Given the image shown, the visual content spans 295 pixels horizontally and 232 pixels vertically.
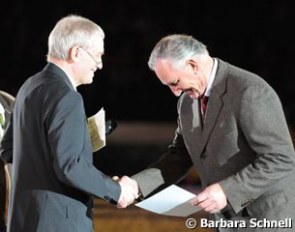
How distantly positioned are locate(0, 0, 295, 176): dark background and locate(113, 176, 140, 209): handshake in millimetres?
7109

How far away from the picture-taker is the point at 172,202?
10.8 feet

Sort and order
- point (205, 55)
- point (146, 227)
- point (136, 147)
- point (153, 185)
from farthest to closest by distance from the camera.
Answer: point (136, 147) < point (146, 227) < point (153, 185) < point (205, 55)

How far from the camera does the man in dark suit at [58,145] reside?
293 centimetres

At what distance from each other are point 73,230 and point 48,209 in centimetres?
13

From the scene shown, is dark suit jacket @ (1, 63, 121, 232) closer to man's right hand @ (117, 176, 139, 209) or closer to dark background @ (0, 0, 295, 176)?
man's right hand @ (117, 176, 139, 209)

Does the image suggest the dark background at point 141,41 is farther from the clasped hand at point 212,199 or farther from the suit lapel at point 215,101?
the clasped hand at point 212,199

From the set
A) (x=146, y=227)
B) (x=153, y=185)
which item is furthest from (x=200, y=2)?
(x=153, y=185)

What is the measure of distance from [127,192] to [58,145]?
53 centimetres

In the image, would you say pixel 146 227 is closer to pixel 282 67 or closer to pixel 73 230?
pixel 73 230

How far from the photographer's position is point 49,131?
115 inches

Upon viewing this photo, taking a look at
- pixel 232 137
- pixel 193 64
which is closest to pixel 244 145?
pixel 232 137

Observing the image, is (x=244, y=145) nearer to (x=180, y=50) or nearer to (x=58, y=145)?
(x=180, y=50)

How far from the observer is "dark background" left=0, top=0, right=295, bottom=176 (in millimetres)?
11086

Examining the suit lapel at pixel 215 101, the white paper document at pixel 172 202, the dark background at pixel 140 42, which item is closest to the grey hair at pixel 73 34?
the suit lapel at pixel 215 101
